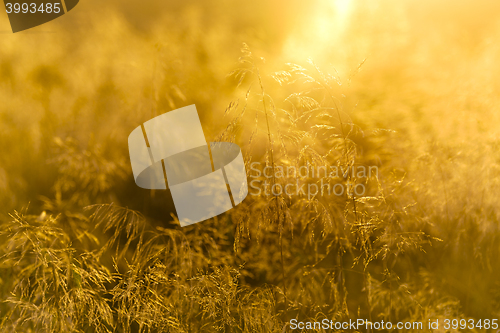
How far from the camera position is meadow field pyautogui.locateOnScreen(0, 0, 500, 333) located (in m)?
1.07

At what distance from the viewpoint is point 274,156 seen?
42.1 inches

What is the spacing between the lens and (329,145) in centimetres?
113

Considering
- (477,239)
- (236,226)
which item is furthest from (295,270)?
(477,239)

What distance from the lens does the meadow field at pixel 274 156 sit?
1.07m

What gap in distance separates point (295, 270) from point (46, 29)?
140cm

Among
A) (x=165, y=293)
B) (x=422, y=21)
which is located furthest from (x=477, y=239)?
(x=165, y=293)

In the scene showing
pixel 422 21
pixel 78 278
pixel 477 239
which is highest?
pixel 422 21

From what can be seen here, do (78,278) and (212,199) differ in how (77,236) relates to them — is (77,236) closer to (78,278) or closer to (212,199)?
(78,278)

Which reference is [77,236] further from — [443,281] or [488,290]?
[488,290]

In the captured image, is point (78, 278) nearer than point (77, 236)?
Yes

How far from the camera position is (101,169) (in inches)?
44.9

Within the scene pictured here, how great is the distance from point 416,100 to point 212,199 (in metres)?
0.94

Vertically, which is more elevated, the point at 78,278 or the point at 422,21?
the point at 422,21

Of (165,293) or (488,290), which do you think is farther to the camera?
(488,290)
